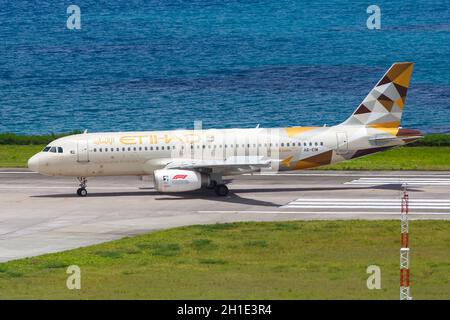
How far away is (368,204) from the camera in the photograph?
57406 millimetres

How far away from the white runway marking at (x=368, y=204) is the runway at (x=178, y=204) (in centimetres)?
5

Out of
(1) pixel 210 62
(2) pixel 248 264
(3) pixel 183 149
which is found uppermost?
(1) pixel 210 62

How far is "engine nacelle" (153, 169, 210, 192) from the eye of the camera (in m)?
59.2

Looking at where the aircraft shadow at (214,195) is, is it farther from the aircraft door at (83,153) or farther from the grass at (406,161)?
the grass at (406,161)

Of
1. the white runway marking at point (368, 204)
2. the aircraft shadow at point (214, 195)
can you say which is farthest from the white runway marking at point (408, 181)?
the white runway marking at point (368, 204)

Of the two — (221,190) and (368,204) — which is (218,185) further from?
(368,204)

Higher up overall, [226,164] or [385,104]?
[385,104]

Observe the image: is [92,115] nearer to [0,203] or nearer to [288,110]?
[288,110]

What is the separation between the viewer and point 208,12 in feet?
616

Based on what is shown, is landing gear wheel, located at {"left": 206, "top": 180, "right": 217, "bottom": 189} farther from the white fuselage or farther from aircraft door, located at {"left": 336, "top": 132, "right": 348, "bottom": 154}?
aircraft door, located at {"left": 336, "top": 132, "right": 348, "bottom": 154}

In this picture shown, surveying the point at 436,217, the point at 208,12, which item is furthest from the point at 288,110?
the point at 436,217

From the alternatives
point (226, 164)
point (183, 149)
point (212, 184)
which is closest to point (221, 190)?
point (212, 184)

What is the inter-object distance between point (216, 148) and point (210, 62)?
323 feet

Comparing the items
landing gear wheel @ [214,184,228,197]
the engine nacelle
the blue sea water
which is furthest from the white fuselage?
the blue sea water
